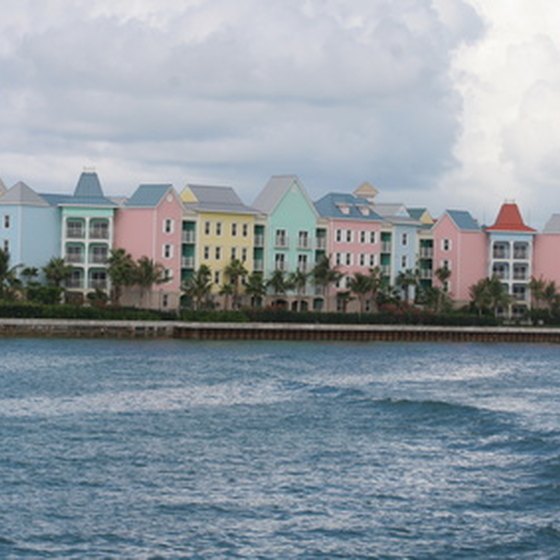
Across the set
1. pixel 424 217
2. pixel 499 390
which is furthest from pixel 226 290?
pixel 499 390

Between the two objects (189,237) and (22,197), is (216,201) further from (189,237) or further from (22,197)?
(22,197)

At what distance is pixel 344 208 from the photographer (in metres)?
118

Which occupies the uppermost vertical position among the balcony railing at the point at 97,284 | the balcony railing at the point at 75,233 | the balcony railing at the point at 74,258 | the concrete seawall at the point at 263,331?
the balcony railing at the point at 75,233

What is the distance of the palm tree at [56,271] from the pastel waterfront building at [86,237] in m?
1.72

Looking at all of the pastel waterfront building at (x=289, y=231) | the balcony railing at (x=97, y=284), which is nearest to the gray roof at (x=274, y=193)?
the pastel waterfront building at (x=289, y=231)

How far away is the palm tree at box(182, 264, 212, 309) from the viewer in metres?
104

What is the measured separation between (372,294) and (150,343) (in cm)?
3087

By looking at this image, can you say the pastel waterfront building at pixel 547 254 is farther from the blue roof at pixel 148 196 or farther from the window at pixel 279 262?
the blue roof at pixel 148 196

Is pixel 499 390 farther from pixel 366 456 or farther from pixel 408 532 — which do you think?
pixel 408 532

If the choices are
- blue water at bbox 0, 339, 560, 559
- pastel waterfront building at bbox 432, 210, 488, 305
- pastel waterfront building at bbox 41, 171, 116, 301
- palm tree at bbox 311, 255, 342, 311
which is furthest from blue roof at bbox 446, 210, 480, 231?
blue water at bbox 0, 339, 560, 559

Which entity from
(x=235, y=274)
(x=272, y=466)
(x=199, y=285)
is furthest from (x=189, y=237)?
(x=272, y=466)

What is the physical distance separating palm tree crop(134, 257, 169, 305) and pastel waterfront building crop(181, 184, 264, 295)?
3.83 m

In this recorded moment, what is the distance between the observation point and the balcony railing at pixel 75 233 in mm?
104375

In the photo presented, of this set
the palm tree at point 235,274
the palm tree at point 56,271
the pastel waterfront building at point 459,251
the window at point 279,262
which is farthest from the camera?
the pastel waterfront building at point 459,251
